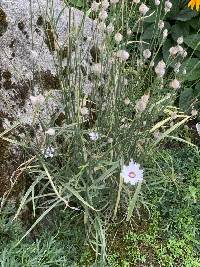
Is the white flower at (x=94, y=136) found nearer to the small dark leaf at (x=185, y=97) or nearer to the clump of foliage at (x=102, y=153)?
the clump of foliage at (x=102, y=153)

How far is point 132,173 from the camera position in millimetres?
2387

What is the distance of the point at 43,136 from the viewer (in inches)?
103

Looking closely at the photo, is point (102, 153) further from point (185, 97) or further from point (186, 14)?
point (186, 14)

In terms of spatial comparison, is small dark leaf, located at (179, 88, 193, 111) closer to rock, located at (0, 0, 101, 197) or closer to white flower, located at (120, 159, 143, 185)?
rock, located at (0, 0, 101, 197)

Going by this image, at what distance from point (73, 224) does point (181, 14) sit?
147 cm

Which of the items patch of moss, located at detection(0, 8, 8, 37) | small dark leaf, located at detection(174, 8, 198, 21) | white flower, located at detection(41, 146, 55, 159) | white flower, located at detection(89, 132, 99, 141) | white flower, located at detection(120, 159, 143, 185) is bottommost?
white flower, located at detection(41, 146, 55, 159)

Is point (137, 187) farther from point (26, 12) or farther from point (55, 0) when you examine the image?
point (55, 0)

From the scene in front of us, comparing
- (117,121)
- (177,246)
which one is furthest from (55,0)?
(177,246)

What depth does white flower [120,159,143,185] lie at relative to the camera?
7.64 ft

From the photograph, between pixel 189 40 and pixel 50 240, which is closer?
pixel 50 240

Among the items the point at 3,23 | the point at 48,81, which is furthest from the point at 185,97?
the point at 3,23

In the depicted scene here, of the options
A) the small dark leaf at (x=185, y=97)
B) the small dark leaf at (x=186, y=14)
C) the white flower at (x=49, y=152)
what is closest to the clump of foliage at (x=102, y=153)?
the white flower at (x=49, y=152)

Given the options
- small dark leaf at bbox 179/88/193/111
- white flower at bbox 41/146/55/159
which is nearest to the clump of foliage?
white flower at bbox 41/146/55/159

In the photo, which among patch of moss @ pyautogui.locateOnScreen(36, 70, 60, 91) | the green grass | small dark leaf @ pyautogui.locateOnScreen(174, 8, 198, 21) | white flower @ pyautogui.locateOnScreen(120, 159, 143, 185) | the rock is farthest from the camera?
small dark leaf @ pyautogui.locateOnScreen(174, 8, 198, 21)
